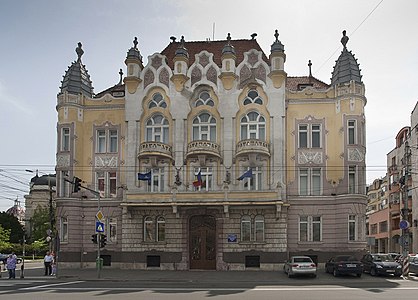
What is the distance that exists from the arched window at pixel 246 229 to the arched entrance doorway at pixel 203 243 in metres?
2.13

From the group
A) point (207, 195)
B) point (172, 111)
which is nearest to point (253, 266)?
point (207, 195)

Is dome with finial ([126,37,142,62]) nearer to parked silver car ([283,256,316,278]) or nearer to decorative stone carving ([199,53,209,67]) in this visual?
decorative stone carving ([199,53,209,67])

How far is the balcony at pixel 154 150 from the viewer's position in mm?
43500

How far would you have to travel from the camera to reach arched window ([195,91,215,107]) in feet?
147

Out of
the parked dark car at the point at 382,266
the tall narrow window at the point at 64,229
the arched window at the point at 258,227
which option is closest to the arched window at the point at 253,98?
the arched window at the point at 258,227

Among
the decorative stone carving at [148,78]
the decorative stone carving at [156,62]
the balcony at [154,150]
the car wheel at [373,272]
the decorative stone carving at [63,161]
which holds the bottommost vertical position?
the car wheel at [373,272]

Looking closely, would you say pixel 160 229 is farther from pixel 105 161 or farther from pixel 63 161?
pixel 63 161

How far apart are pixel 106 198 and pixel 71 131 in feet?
19.5

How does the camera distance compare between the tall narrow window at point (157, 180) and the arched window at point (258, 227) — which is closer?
the arched window at point (258, 227)

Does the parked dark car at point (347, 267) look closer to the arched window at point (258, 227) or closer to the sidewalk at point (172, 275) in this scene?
the sidewalk at point (172, 275)

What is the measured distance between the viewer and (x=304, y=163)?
4384 cm

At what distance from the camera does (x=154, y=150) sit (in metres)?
43.5

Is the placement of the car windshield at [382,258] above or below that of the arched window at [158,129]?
below

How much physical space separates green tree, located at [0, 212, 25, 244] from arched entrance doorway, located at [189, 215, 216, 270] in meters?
70.1
